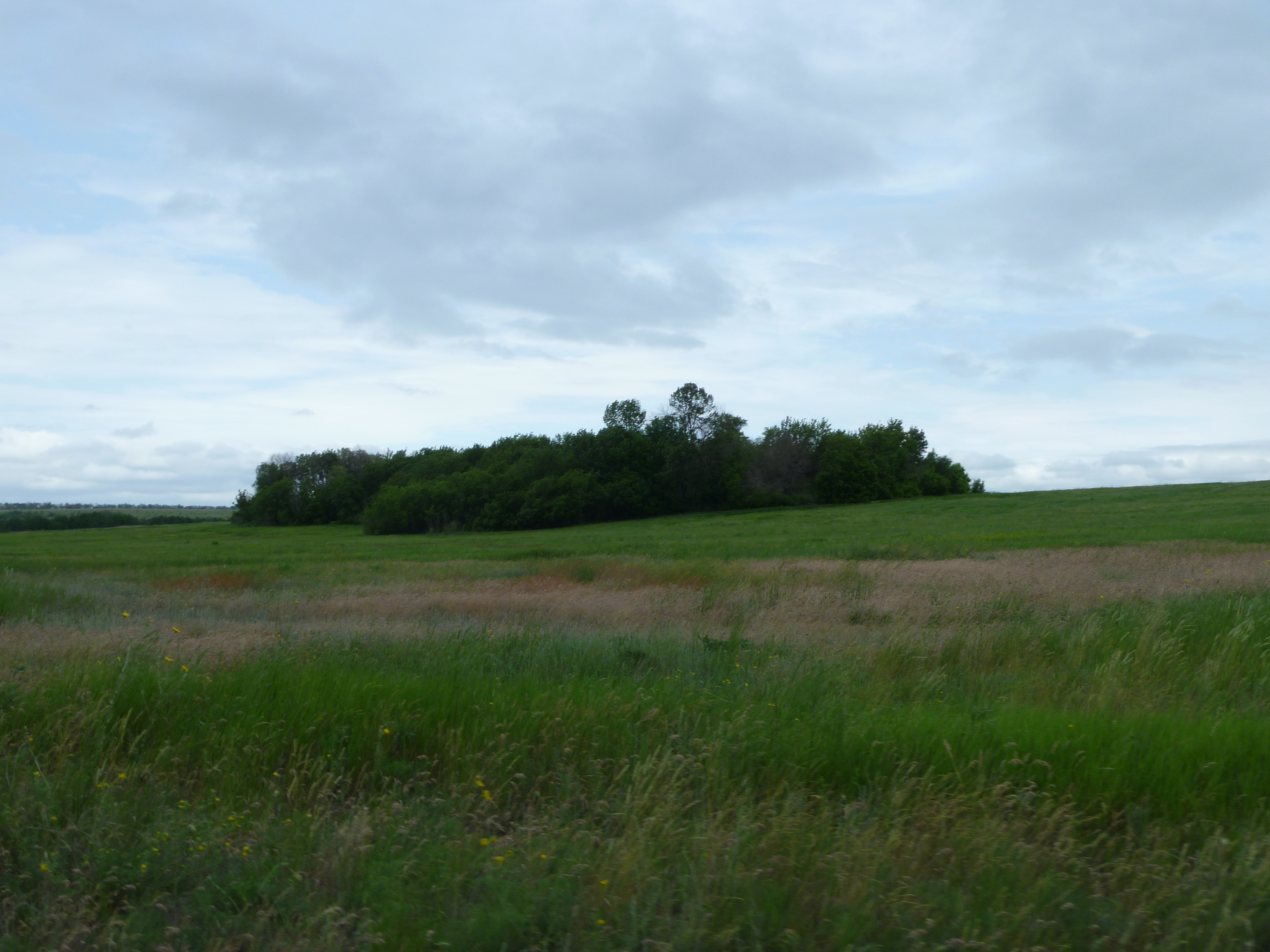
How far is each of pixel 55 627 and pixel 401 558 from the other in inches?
948

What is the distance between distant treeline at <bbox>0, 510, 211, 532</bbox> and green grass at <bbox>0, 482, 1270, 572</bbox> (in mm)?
16477

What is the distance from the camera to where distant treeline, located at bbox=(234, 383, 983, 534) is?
278 feet

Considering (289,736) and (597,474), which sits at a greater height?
(597,474)

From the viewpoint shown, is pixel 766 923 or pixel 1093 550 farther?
pixel 1093 550

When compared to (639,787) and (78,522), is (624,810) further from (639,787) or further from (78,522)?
(78,522)

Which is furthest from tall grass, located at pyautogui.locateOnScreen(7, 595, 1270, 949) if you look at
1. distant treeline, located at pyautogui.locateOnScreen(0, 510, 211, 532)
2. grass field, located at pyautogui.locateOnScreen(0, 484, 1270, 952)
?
distant treeline, located at pyautogui.locateOnScreen(0, 510, 211, 532)

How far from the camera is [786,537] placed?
1650 inches

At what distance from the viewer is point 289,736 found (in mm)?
5676

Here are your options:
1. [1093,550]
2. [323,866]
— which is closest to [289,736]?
[323,866]

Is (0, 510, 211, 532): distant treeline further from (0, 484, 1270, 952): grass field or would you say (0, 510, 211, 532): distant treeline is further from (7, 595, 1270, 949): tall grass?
(7, 595, 1270, 949): tall grass

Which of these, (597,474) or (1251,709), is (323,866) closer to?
(1251,709)

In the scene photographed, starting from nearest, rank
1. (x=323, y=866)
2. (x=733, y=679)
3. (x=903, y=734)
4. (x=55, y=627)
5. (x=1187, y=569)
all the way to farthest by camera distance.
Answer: (x=323, y=866) < (x=903, y=734) < (x=733, y=679) < (x=55, y=627) < (x=1187, y=569)

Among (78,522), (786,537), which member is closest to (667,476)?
(786,537)

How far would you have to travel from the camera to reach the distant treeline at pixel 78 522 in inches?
3698
